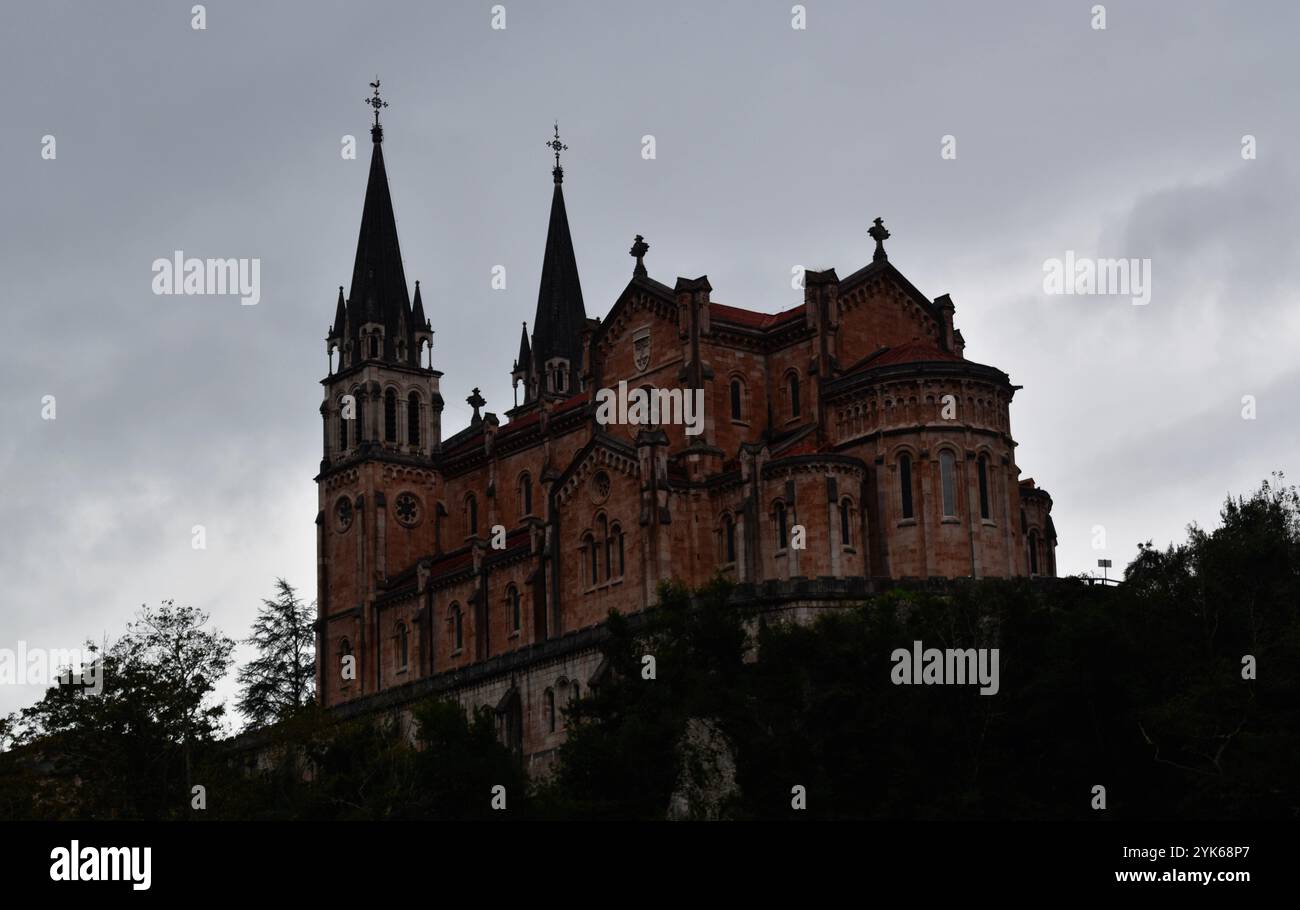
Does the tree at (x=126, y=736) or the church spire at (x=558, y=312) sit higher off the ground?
the church spire at (x=558, y=312)

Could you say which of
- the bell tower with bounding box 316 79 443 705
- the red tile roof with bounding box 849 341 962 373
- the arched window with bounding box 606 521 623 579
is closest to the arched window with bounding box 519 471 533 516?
the bell tower with bounding box 316 79 443 705

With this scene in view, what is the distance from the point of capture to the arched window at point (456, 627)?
317 ft

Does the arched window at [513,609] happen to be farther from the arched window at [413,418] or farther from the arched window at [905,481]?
the arched window at [905,481]

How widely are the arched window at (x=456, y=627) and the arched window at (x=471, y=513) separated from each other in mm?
8075

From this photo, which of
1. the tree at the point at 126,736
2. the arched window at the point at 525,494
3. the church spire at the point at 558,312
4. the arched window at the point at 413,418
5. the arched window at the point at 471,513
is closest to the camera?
the tree at the point at 126,736

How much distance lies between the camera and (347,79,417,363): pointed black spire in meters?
107

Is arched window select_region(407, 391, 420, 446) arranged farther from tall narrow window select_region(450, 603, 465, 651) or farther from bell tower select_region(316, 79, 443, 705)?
tall narrow window select_region(450, 603, 465, 651)

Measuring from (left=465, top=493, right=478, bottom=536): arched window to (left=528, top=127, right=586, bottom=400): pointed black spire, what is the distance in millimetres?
23250

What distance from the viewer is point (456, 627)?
9712cm

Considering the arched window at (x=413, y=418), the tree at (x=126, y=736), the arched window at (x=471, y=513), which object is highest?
the arched window at (x=413, y=418)

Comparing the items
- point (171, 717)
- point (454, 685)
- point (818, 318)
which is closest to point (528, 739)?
point (454, 685)

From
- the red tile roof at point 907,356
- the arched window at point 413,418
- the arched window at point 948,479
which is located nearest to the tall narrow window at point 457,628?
the arched window at point 413,418

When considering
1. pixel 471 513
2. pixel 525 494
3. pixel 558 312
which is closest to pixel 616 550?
pixel 525 494

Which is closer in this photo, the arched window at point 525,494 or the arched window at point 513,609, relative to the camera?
the arched window at point 513,609
